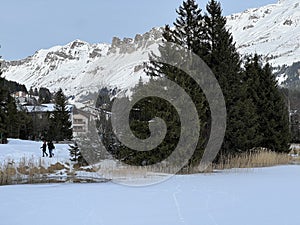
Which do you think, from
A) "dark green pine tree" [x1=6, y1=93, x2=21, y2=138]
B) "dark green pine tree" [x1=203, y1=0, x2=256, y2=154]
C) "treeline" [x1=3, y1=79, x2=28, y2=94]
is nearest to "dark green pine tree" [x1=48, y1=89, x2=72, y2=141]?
"dark green pine tree" [x1=6, y1=93, x2=21, y2=138]

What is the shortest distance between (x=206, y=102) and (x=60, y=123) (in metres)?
27.5

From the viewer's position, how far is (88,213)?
194 inches

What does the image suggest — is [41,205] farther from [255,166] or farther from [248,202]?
[255,166]

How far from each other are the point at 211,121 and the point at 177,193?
5.53 m

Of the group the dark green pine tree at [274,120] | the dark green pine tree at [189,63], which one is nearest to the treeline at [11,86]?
the dark green pine tree at [189,63]

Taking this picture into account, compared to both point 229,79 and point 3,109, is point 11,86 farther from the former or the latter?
point 229,79

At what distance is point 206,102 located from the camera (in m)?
11.2

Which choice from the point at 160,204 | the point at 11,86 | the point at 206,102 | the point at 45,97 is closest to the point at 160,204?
the point at 160,204

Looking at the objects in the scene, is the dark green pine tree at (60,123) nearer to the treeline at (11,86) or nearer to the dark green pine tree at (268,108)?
the treeline at (11,86)

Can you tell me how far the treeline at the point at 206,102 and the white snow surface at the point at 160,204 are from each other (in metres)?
2.64

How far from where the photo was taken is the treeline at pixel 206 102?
33.1 ft

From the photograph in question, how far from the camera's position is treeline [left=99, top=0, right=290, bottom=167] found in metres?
10.1

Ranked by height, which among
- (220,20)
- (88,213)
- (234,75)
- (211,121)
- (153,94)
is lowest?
(88,213)

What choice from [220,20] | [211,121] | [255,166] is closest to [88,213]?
[211,121]
